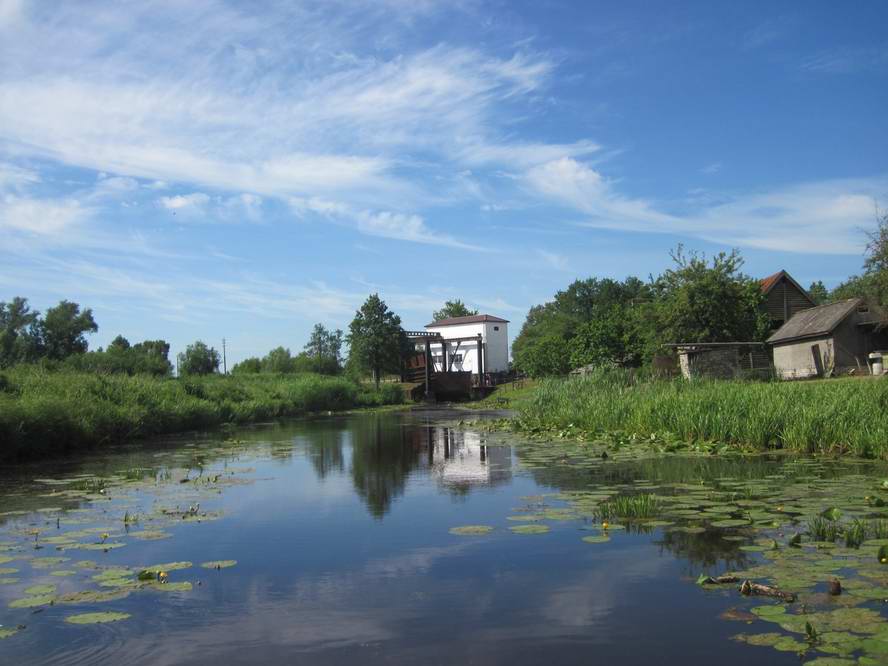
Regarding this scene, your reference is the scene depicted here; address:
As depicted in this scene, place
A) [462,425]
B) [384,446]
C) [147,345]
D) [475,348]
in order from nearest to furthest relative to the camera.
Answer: [384,446] → [462,425] → [475,348] → [147,345]

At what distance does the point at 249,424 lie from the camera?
3438 cm

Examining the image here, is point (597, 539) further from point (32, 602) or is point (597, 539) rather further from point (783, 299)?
point (783, 299)

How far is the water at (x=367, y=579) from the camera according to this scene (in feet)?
17.1

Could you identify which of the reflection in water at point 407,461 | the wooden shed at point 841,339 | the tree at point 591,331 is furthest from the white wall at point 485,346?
the reflection in water at point 407,461

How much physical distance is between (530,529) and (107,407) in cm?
1859

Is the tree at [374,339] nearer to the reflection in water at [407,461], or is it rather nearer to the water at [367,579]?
the reflection in water at [407,461]

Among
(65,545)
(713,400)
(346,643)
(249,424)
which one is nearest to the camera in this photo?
(346,643)

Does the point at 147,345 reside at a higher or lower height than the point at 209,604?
higher

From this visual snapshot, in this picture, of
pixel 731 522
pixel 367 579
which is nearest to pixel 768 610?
pixel 731 522

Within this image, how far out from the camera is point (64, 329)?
2421 inches

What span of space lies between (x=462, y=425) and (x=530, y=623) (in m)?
22.8

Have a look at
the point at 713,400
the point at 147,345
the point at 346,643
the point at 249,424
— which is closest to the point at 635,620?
the point at 346,643

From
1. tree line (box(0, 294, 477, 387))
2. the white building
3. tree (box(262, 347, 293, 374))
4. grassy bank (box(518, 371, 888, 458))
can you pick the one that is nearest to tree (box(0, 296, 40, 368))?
tree line (box(0, 294, 477, 387))

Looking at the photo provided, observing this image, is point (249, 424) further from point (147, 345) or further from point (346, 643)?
point (147, 345)
